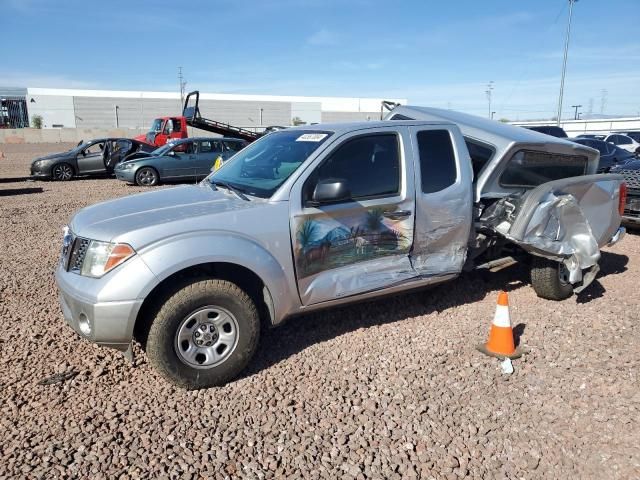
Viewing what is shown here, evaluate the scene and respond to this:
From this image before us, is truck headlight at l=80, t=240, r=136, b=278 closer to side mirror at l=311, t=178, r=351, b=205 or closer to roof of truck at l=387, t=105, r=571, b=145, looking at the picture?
side mirror at l=311, t=178, r=351, b=205

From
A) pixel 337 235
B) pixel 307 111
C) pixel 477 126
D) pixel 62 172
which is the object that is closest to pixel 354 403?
pixel 337 235

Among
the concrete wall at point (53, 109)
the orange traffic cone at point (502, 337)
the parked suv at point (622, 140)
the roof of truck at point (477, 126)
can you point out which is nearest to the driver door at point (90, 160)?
the roof of truck at point (477, 126)

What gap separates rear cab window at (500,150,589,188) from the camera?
5.13m

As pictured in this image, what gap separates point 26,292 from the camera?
5.33 m

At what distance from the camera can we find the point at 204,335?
3.44m

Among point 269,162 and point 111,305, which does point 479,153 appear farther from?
point 111,305

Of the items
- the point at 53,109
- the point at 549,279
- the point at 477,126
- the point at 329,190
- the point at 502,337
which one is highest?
the point at 53,109

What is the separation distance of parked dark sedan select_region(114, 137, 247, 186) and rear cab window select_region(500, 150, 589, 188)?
11.2m

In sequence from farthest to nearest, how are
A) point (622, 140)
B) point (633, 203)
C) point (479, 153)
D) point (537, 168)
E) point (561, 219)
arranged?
point (622, 140), point (633, 203), point (537, 168), point (479, 153), point (561, 219)

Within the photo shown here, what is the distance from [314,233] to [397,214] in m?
0.82

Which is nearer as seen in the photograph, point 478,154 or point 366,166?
point 366,166

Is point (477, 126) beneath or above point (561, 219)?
above

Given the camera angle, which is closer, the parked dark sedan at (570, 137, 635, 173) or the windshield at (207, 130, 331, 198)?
the windshield at (207, 130, 331, 198)

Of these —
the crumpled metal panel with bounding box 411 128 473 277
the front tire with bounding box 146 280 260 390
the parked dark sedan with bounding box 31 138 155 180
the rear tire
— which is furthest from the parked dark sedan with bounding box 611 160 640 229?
the parked dark sedan with bounding box 31 138 155 180
